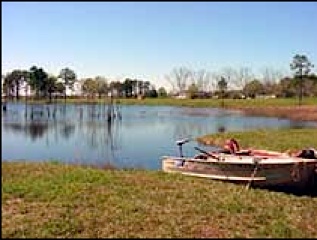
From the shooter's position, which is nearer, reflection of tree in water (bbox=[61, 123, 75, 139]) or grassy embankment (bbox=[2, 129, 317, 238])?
grassy embankment (bbox=[2, 129, 317, 238])

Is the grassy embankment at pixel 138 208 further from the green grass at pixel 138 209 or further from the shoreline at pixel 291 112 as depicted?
the shoreline at pixel 291 112

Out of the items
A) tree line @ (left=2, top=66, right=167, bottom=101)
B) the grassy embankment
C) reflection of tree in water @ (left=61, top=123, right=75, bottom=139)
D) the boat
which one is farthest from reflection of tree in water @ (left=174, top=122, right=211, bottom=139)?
tree line @ (left=2, top=66, right=167, bottom=101)

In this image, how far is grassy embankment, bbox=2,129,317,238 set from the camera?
7.22 meters

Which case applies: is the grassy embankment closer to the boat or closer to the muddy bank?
the boat

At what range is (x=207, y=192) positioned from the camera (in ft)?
33.8

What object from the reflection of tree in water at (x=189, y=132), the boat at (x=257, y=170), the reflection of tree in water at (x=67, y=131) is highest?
the boat at (x=257, y=170)

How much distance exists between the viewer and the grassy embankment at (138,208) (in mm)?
7223

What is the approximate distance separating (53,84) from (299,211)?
109181 mm

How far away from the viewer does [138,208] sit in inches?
331

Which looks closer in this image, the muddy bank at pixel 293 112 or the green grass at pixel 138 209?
the green grass at pixel 138 209

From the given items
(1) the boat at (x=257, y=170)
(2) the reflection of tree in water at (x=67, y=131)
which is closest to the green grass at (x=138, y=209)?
(1) the boat at (x=257, y=170)

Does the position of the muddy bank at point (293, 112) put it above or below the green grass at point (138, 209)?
below

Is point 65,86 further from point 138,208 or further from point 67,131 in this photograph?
point 138,208

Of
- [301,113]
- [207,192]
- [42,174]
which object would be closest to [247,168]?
[207,192]
